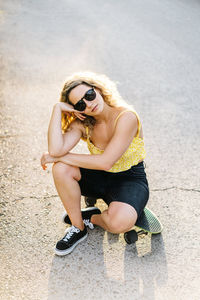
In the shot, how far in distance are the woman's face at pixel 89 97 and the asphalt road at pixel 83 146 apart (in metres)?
1.03

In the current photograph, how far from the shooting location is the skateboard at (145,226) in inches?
102

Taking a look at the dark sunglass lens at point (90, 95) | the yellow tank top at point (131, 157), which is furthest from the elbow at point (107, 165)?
the dark sunglass lens at point (90, 95)

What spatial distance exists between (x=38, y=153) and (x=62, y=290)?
5.81 feet

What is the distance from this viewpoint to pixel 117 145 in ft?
8.02

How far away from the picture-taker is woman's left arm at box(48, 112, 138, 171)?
2.44 metres

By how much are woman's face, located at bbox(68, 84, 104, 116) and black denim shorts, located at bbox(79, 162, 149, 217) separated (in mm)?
547

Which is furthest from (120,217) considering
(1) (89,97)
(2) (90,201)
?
(1) (89,97)

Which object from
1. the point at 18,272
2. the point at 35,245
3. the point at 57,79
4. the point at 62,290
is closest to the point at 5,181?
the point at 35,245

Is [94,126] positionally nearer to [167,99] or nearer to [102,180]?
[102,180]

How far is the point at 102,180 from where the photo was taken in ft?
8.79

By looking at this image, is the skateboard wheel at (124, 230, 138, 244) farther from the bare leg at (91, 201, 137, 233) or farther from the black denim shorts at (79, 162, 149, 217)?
the black denim shorts at (79, 162, 149, 217)

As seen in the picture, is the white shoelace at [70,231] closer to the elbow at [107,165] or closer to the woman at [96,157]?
the woman at [96,157]

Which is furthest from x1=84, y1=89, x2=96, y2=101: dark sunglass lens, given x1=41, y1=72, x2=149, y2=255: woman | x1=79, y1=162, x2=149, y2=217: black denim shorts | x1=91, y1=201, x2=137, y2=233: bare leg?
x1=91, y1=201, x2=137, y2=233: bare leg

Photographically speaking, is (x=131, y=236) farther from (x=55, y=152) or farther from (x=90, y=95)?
(x=90, y=95)
